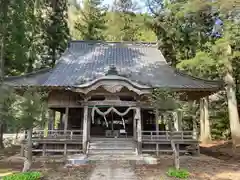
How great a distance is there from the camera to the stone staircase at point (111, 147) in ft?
42.5

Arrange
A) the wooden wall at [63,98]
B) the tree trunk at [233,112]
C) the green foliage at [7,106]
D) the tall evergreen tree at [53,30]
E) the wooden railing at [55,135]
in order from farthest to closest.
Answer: the tall evergreen tree at [53,30], the tree trunk at [233,112], the wooden wall at [63,98], the wooden railing at [55,135], the green foliage at [7,106]

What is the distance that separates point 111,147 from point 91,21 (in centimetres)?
2138

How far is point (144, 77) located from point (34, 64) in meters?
12.4

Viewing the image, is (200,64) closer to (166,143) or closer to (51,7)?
(166,143)

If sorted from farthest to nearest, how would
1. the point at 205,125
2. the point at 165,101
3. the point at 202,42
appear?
the point at 205,125
the point at 202,42
the point at 165,101

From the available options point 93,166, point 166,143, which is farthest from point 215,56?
point 93,166

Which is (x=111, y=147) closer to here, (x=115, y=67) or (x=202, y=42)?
(x=115, y=67)

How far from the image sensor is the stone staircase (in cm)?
1294

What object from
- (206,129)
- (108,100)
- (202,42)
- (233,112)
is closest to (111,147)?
(108,100)

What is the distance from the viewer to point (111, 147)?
528 inches

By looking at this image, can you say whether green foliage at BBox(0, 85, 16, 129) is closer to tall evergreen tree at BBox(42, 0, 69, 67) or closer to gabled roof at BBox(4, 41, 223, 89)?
gabled roof at BBox(4, 41, 223, 89)

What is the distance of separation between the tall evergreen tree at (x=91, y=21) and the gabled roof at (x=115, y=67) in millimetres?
11125

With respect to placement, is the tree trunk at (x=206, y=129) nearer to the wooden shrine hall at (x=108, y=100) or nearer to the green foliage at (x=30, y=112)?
the wooden shrine hall at (x=108, y=100)

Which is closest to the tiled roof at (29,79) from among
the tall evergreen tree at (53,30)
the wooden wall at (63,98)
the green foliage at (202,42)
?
the wooden wall at (63,98)
